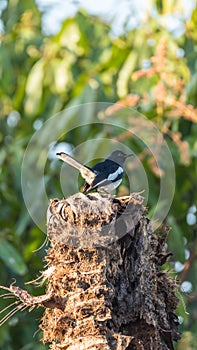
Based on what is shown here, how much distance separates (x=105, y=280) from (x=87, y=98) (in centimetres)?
395

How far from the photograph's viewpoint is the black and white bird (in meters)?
7.70

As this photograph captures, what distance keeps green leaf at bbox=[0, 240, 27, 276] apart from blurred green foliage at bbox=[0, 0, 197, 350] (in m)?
0.01

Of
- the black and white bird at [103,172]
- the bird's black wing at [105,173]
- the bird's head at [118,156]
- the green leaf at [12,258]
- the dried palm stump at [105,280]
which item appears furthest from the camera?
the bird's head at [118,156]

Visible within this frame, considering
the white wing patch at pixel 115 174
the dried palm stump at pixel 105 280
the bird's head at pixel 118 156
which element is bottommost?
the bird's head at pixel 118 156

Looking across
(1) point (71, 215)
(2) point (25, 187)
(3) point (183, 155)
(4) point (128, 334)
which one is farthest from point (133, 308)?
(2) point (25, 187)

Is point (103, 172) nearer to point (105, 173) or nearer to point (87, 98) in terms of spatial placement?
point (105, 173)

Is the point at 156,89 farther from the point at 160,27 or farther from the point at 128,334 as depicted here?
the point at 128,334

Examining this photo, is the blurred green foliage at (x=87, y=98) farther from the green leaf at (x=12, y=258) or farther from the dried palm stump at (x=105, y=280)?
the dried palm stump at (x=105, y=280)

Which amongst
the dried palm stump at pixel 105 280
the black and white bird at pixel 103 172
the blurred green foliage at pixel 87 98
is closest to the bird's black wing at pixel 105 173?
the black and white bird at pixel 103 172

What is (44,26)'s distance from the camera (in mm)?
11633

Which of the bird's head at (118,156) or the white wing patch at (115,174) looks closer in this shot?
the white wing patch at (115,174)

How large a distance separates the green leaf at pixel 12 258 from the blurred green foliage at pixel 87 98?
1cm

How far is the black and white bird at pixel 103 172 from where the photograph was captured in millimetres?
7705

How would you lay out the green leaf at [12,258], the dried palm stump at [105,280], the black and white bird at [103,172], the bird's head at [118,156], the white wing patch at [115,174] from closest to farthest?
the dried palm stump at [105,280] < the black and white bird at [103,172] < the white wing patch at [115,174] < the green leaf at [12,258] < the bird's head at [118,156]
